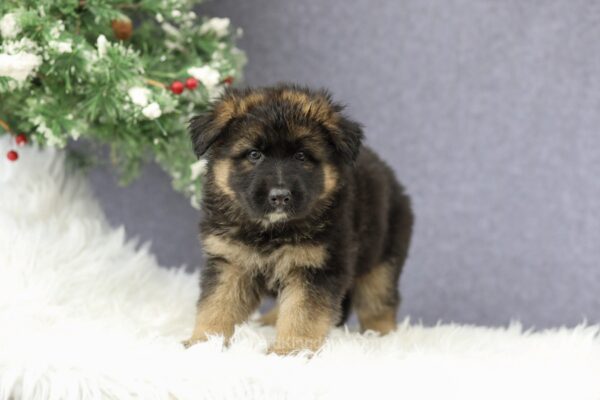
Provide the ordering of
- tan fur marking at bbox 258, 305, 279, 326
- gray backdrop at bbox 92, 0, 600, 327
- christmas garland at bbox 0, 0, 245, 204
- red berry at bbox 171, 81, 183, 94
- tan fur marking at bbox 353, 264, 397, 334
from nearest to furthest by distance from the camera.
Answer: christmas garland at bbox 0, 0, 245, 204, red berry at bbox 171, 81, 183, 94, tan fur marking at bbox 353, 264, 397, 334, tan fur marking at bbox 258, 305, 279, 326, gray backdrop at bbox 92, 0, 600, 327

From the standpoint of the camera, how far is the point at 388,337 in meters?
3.70

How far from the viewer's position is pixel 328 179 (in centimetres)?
309

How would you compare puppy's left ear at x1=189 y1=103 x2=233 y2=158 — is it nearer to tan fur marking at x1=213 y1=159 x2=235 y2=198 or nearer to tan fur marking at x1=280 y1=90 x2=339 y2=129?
tan fur marking at x1=213 y1=159 x2=235 y2=198

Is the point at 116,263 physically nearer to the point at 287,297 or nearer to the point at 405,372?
the point at 287,297

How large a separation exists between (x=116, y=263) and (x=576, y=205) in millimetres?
3004

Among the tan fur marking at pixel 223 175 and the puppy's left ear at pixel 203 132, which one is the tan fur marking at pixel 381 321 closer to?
the tan fur marking at pixel 223 175

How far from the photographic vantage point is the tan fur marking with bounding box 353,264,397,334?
380 cm

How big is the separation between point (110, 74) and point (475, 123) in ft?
8.71

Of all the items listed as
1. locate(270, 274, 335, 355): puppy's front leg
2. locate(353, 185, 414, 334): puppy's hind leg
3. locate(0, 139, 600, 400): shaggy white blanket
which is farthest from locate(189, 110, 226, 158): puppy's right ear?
locate(353, 185, 414, 334): puppy's hind leg

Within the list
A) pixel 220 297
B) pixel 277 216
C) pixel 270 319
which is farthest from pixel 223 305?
pixel 270 319

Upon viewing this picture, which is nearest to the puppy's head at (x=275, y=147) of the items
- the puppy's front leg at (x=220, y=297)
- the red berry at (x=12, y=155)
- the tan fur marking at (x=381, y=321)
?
the puppy's front leg at (x=220, y=297)

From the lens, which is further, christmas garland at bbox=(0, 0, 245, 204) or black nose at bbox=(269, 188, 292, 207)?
christmas garland at bbox=(0, 0, 245, 204)

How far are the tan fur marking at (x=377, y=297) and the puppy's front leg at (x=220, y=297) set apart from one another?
81cm

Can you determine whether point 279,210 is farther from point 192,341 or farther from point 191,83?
point 191,83
